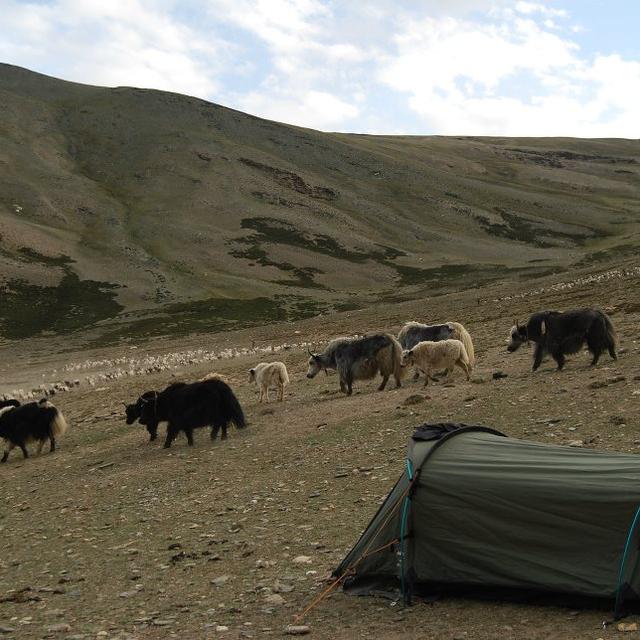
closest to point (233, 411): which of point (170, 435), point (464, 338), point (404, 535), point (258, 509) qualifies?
point (170, 435)

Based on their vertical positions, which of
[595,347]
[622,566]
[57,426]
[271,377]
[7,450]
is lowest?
[7,450]

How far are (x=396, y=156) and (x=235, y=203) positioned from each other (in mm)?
62427

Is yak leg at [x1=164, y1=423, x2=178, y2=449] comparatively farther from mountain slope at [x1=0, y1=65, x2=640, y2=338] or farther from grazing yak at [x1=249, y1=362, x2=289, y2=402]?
mountain slope at [x1=0, y1=65, x2=640, y2=338]

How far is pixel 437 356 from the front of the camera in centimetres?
2177

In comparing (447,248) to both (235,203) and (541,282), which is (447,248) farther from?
(541,282)

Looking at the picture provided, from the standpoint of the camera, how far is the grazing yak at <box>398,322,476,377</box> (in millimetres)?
22892

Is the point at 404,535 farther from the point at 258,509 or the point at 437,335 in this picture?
the point at 437,335

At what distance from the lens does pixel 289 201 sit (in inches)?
5600

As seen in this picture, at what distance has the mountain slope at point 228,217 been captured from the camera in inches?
3649

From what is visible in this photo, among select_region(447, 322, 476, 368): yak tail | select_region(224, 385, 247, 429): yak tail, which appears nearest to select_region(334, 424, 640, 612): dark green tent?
select_region(224, 385, 247, 429): yak tail

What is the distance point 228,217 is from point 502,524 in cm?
12637

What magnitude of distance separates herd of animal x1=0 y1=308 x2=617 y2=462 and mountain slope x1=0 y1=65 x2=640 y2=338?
50299 mm

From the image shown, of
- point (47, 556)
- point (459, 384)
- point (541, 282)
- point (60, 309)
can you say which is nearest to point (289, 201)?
point (60, 309)

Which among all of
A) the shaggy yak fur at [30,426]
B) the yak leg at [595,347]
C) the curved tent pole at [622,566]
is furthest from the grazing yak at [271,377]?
the curved tent pole at [622,566]
